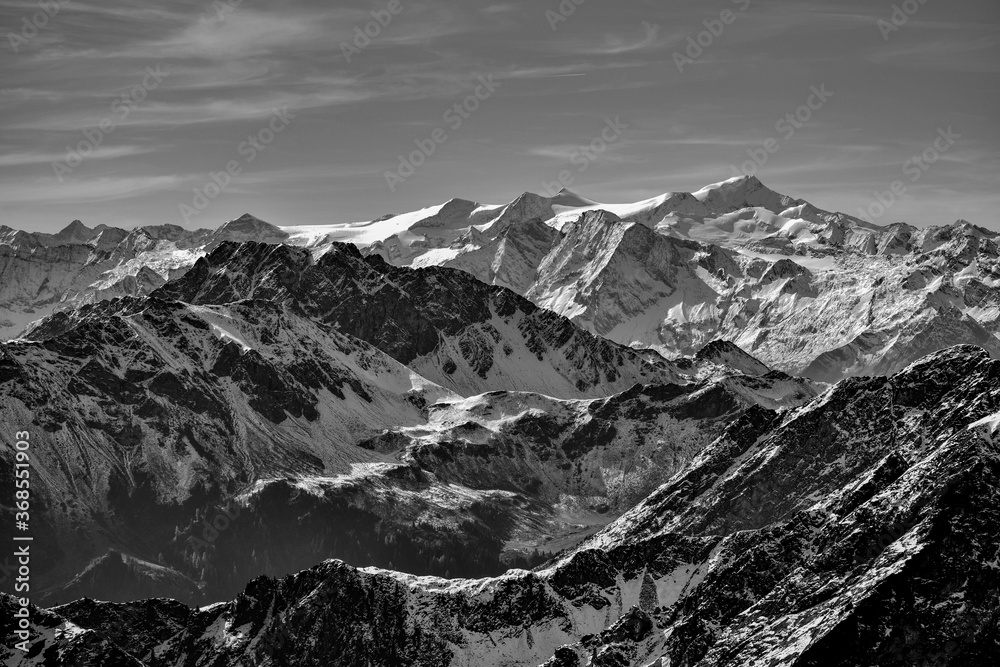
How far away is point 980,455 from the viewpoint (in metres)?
197

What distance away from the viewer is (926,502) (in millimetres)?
196875

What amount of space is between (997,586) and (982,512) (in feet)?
32.4

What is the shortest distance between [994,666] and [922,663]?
7.31 m

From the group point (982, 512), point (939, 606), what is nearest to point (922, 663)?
point (939, 606)

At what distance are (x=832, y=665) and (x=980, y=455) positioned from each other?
31.0 m

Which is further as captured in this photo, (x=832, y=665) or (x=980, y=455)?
(x=980, y=455)

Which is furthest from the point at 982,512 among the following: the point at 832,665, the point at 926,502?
the point at 832,665

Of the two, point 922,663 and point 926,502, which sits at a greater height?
point 926,502

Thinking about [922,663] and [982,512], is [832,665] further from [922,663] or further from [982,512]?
[982,512]

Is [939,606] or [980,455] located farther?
[980,455]

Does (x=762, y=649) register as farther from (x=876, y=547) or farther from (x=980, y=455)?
(x=980, y=455)

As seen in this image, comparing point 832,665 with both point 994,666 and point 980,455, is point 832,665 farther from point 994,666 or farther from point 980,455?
point 980,455

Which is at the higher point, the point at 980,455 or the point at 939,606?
the point at 980,455

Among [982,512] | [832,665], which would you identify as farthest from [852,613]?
[982,512]
